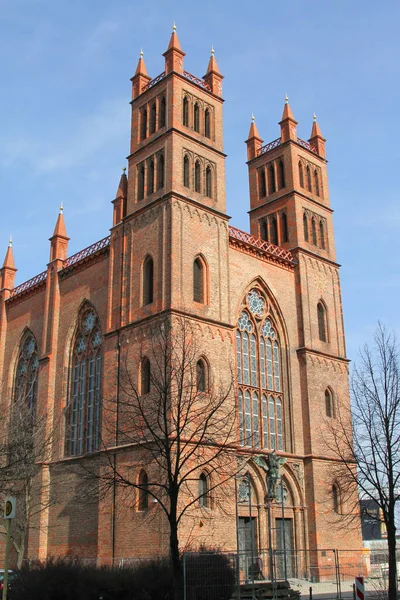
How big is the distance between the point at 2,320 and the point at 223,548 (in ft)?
67.3

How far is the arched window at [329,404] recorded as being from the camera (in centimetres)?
3394

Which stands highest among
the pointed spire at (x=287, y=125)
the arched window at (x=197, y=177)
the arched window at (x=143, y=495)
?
the pointed spire at (x=287, y=125)

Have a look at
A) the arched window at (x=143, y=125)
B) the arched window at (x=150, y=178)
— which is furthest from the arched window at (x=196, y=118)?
the arched window at (x=150, y=178)

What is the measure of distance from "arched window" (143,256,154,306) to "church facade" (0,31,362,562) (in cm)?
5

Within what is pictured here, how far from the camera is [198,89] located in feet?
108

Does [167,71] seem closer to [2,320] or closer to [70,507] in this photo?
[2,320]

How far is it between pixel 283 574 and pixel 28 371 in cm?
1722

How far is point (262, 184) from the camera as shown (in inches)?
1549

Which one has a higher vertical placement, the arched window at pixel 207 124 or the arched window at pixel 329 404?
the arched window at pixel 207 124

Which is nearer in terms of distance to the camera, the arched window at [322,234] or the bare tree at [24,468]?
the bare tree at [24,468]

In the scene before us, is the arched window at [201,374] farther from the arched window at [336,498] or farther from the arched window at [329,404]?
the arched window at [336,498]

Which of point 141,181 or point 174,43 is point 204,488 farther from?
point 174,43

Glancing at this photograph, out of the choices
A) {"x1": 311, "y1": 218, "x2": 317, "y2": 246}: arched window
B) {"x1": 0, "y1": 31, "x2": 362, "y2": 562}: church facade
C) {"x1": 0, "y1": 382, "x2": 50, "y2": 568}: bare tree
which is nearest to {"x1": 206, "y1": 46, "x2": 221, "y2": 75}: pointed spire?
{"x1": 0, "y1": 31, "x2": 362, "y2": 562}: church facade

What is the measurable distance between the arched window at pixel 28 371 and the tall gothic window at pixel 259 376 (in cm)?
1154
